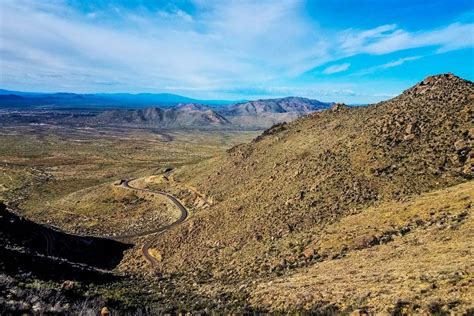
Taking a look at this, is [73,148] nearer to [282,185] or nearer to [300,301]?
[282,185]

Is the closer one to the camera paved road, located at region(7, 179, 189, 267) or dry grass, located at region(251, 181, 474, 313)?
dry grass, located at region(251, 181, 474, 313)

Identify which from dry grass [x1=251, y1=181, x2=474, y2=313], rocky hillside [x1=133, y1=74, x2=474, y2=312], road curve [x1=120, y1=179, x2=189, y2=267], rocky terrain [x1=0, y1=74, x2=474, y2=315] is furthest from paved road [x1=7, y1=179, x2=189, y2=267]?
dry grass [x1=251, y1=181, x2=474, y2=313]

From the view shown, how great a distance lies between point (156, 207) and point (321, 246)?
130 ft

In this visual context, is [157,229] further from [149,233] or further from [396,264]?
[396,264]

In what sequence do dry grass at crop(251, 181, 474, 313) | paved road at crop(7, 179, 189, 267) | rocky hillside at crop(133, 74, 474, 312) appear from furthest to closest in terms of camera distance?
paved road at crop(7, 179, 189, 267) < rocky hillside at crop(133, 74, 474, 312) < dry grass at crop(251, 181, 474, 313)

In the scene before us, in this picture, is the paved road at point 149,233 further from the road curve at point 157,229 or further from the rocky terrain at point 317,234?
the rocky terrain at point 317,234

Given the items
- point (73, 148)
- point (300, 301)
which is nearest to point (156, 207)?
point (300, 301)

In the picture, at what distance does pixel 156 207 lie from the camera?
62.3 meters

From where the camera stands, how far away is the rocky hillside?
19.0m

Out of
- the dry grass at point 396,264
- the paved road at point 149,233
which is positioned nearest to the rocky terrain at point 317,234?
the dry grass at point 396,264

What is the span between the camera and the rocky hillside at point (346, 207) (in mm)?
19047

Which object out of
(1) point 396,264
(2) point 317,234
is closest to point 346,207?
(2) point 317,234

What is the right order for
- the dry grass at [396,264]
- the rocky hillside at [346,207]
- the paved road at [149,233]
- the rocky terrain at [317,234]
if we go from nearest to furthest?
the dry grass at [396,264] → the rocky terrain at [317,234] → the rocky hillside at [346,207] → the paved road at [149,233]

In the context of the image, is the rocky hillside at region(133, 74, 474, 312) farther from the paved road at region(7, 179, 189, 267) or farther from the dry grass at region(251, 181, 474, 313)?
the paved road at region(7, 179, 189, 267)
